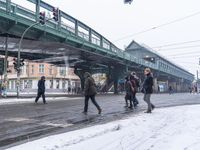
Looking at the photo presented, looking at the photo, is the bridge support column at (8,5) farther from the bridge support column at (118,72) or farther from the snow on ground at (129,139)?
Answer: the bridge support column at (118,72)

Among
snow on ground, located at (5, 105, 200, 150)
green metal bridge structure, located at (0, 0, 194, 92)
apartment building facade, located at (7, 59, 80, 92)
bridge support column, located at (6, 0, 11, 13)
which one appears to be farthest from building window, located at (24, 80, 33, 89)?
snow on ground, located at (5, 105, 200, 150)

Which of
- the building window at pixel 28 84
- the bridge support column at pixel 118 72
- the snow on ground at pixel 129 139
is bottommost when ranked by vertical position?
the snow on ground at pixel 129 139

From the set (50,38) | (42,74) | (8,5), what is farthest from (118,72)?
(42,74)

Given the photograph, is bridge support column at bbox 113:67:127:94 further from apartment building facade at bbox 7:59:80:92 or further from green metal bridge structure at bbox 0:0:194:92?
apartment building facade at bbox 7:59:80:92

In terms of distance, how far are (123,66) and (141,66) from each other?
922cm

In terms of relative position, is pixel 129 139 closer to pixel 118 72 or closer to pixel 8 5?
A: pixel 8 5

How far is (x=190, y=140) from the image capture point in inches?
283

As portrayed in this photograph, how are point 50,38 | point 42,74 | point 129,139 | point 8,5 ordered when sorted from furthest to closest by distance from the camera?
point 42,74
point 50,38
point 8,5
point 129,139

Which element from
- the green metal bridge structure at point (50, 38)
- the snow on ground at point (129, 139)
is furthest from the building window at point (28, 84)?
the snow on ground at point (129, 139)

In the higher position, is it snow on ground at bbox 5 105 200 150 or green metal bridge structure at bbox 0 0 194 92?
green metal bridge structure at bbox 0 0 194 92

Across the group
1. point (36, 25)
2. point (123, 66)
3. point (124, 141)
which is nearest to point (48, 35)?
point (36, 25)

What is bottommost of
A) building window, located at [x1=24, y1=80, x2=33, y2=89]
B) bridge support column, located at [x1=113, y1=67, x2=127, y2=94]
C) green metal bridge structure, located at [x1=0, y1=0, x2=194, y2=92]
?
building window, located at [x1=24, y1=80, x2=33, y2=89]

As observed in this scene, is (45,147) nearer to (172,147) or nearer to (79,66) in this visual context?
(172,147)

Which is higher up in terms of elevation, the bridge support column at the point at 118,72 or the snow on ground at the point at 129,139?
the bridge support column at the point at 118,72
